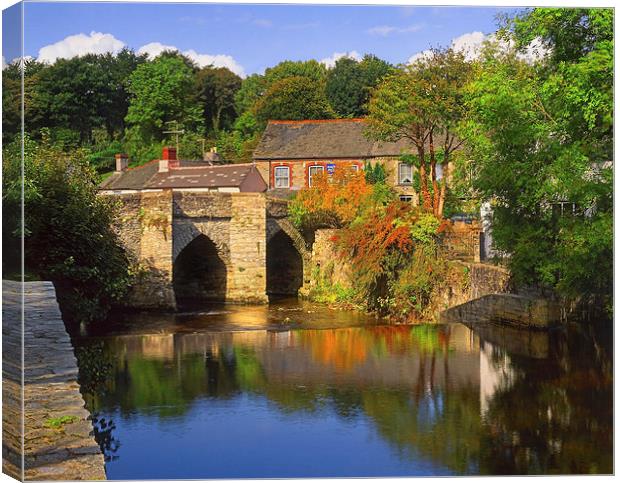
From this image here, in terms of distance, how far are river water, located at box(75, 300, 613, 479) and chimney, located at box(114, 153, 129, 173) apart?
2.75m

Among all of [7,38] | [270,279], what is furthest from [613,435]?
[270,279]

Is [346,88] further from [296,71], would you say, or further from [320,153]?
[320,153]

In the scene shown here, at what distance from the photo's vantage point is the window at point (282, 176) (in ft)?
60.4

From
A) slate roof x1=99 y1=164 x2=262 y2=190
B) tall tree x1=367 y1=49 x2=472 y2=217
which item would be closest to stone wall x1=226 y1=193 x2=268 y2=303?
slate roof x1=99 y1=164 x2=262 y2=190

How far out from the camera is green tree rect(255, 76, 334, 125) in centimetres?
1150

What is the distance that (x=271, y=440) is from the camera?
7.90 metres

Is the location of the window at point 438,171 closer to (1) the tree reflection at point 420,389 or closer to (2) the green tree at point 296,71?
(1) the tree reflection at point 420,389

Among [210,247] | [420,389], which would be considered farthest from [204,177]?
[420,389]

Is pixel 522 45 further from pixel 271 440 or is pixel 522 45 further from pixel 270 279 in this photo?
pixel 270 279

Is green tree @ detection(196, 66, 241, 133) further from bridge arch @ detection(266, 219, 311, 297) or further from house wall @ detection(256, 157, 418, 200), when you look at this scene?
bridge arch @ detection(266, 219, 311, 297)

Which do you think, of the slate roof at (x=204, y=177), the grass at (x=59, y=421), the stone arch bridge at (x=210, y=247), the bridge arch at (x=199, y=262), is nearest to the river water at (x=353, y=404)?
the grass at (x=59, y=421)

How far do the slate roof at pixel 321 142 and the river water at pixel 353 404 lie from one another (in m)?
3.13

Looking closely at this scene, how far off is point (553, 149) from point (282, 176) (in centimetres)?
863

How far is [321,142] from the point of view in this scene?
613 inches
